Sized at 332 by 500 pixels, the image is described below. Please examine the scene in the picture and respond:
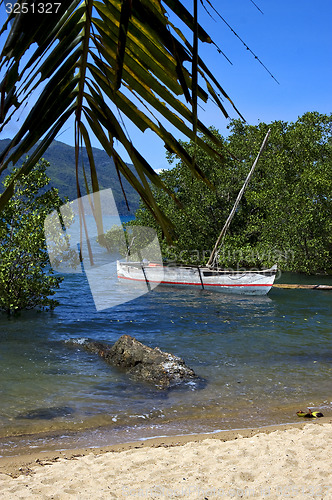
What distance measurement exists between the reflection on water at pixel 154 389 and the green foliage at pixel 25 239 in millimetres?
1584

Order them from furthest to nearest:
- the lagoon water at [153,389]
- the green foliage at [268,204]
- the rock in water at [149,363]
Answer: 1. the green foliage at [268,204]
2. the rock in water at [149,363]
3. the lagoon water at [153,389]

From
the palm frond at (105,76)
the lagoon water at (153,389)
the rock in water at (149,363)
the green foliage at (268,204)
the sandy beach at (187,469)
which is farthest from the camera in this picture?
the green foliage at (268,204)

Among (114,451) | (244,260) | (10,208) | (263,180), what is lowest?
(114,451)

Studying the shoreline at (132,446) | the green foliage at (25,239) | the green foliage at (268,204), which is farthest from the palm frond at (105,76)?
the green foliage at (268,204)

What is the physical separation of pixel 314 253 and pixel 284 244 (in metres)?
2.24

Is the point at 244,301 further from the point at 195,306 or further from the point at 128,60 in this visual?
the point at 128,60

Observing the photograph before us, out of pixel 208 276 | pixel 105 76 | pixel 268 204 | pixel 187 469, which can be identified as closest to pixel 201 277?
pixel 208 276

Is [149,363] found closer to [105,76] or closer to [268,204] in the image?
[105,76]

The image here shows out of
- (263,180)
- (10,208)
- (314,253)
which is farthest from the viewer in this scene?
(263,180)

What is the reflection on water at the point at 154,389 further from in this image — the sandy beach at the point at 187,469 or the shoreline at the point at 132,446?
the sandy beach at the point at 187,469

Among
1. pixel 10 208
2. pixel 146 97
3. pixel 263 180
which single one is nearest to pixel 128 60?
pixel 146 97

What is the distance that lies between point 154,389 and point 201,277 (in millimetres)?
19978

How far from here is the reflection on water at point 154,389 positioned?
348 inches

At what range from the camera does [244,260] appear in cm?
3547
